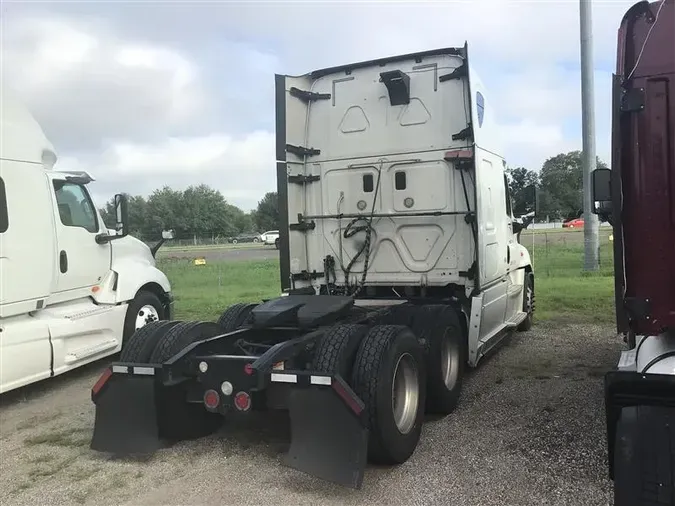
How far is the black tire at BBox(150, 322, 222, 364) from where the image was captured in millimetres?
4750

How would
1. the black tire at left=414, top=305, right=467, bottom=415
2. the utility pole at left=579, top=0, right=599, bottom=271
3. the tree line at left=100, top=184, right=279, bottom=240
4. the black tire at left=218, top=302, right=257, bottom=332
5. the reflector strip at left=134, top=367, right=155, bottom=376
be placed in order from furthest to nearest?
the tree line at left=100, top=184, right=279, bottom=240 → the utility pole at left=579, top=0, right=599, bottom=271 → the black tire at left=218, top=302, right=257, bottom=332 → the black tire at left=414, top=305, right=467, bottom=415 → the reflector strip at left=134, top=367, right=155, bottom=376

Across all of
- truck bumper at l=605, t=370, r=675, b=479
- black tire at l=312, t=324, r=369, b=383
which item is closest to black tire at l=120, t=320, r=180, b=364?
black tire at l=312, t=324, r=369, b=383

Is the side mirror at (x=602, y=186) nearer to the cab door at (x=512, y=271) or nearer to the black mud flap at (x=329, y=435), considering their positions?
the black mud flap at (x=329, y=435)

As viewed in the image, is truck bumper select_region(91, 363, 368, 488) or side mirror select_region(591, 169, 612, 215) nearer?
side mirror select_region(591, 169, 612, 215)

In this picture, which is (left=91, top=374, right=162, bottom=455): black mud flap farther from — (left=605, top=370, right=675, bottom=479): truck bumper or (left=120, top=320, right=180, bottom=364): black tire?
(left=605, top=370, right=675, bottom=479): truck bumper

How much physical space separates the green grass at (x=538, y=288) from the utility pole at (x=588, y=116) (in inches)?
24.9

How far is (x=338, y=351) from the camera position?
13.9 ft

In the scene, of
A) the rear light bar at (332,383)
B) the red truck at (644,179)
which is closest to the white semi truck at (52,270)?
the rear light bar at (332,383)

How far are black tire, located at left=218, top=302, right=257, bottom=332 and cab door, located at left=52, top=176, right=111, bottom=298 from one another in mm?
2320

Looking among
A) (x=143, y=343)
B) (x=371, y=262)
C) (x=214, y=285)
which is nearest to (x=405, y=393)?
(x=143, y=343)

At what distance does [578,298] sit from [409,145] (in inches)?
275

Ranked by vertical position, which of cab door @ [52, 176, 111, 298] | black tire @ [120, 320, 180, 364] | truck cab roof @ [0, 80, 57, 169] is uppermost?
truck cab roof @ [0, 80, 57, 169]

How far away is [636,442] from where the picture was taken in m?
2.62

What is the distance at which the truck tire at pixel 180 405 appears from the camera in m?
4.51
